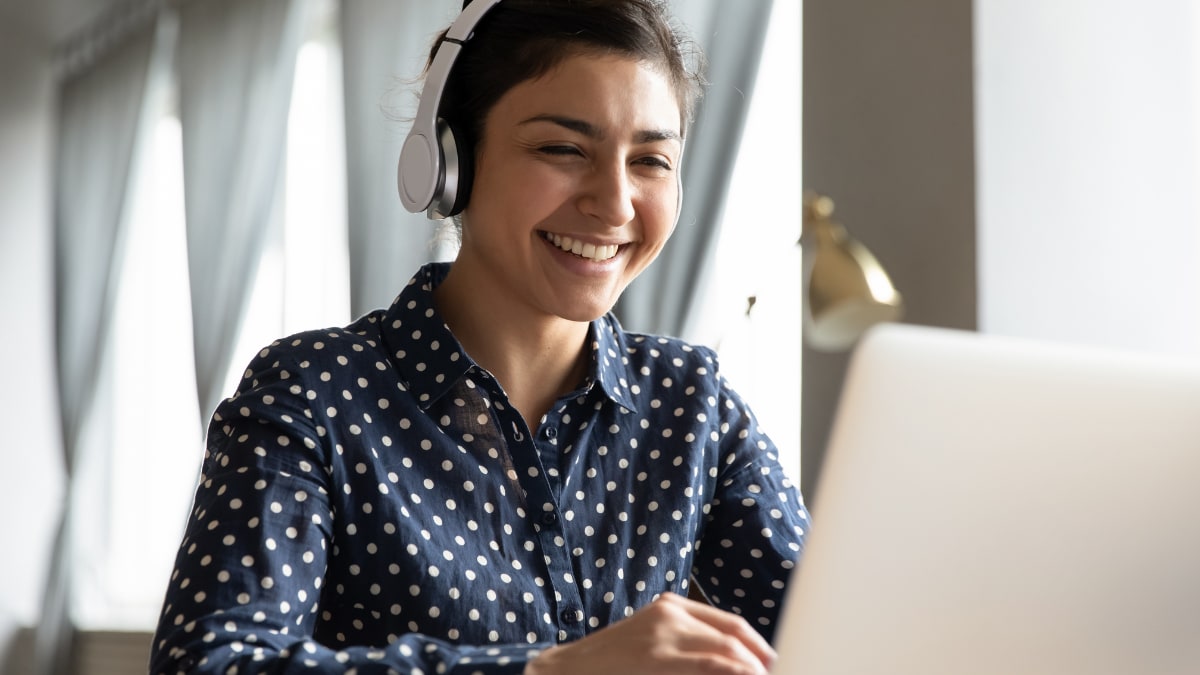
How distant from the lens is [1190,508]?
0.58 m

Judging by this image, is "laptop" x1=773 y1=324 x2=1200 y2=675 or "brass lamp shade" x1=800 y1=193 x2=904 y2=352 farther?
"brass lamp shade" x1=800 y1=193 x2=904 y2=352

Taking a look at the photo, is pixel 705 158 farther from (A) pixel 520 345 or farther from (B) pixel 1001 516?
(B) pixel 1001 516

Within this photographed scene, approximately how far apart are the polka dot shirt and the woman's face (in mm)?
94

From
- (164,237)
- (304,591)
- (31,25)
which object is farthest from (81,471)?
(304,591)

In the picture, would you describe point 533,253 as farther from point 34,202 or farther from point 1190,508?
point 34,202

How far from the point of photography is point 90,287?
464 cm

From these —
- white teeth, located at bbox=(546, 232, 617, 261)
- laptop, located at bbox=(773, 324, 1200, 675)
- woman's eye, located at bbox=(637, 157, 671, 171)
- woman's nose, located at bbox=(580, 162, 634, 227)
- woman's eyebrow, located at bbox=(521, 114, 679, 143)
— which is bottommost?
laptop, located at bbox=(773, 324, 1200, 675)

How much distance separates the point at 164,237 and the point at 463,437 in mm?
3586

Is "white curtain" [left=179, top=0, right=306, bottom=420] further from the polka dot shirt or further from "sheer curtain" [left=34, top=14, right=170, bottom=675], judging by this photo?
the polka dot shirt

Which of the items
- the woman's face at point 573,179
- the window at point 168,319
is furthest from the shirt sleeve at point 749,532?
the window at point 168,319

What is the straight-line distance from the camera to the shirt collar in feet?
4.34

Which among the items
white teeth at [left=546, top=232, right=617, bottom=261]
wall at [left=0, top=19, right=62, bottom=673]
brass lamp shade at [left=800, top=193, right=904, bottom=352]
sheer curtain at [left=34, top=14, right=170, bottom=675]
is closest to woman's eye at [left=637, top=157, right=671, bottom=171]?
white teeth at [left=546, top=232, right=617, bottom=261]

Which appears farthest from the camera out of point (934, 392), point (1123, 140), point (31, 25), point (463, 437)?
point (31, 25)

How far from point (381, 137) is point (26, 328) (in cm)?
221
